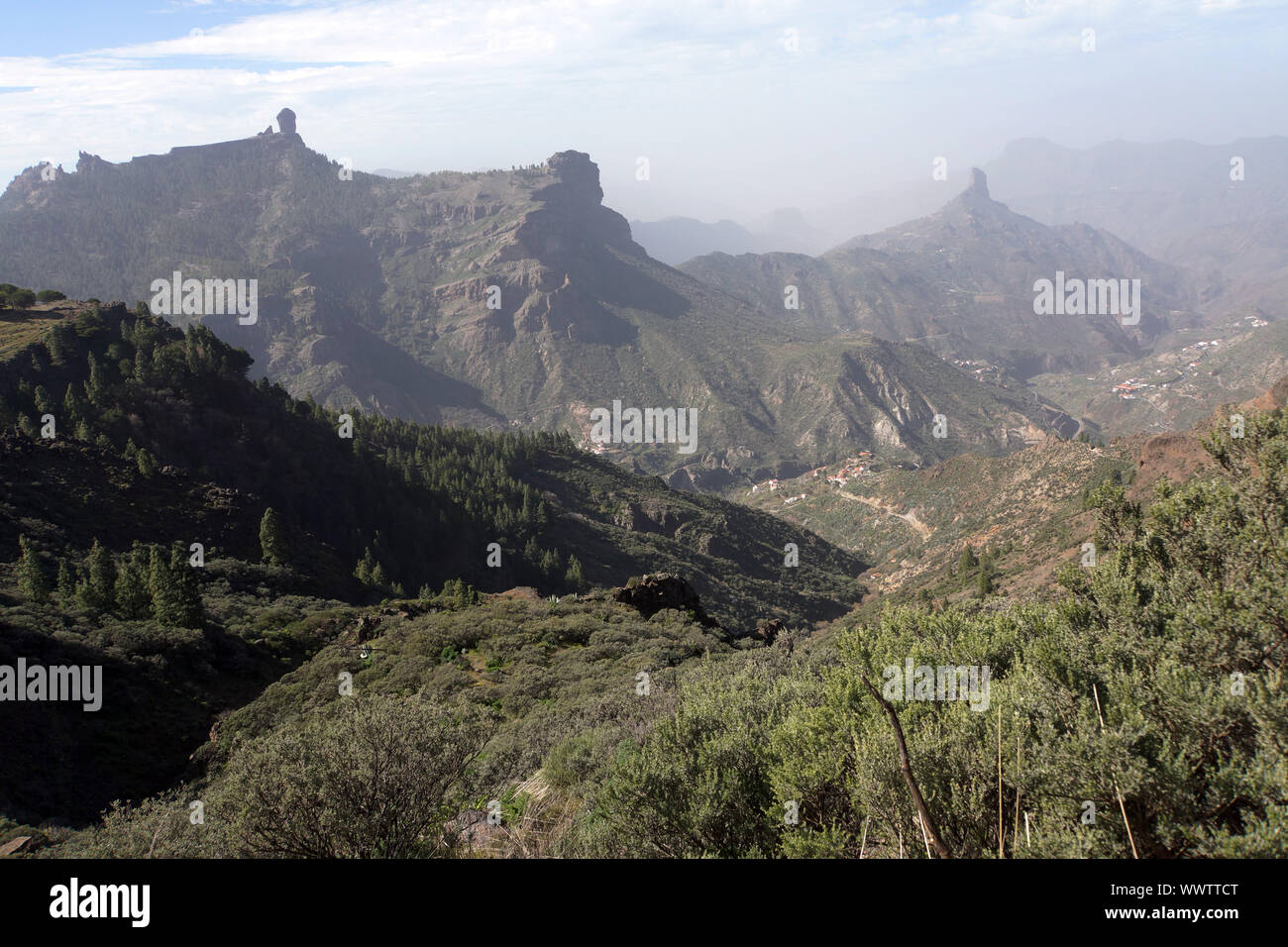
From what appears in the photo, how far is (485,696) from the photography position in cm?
2750

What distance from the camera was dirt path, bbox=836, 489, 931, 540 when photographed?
104438 mm

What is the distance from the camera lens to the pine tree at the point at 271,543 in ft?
168

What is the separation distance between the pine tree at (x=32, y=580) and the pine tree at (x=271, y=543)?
1398cm

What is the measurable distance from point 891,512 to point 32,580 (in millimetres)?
110677

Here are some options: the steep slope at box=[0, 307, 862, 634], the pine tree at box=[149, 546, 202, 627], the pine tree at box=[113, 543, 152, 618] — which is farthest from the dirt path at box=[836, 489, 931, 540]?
the pine tree at box=[113, 543, 152, 618]

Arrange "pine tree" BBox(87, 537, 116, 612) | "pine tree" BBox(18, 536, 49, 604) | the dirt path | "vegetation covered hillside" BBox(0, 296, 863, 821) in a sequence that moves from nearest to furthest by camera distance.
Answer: "vegetation covered hillside" BBox(0, 296, 863, 821) → "pine tree" BBox(18, 536, 49, 604) → "pine tree" BBox(87, 537, 116, 612) → the dirt path

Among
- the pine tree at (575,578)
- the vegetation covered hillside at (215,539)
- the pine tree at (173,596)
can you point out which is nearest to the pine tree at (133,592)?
the vegetation covered hillside at (215,539)

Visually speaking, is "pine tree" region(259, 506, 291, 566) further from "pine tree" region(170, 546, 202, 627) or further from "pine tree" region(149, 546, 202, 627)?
"pine tree" region(170, 546, 202, 627)

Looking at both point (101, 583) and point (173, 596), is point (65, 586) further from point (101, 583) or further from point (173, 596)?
point (173, 596)

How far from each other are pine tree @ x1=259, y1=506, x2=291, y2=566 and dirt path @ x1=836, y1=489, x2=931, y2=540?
274 feet

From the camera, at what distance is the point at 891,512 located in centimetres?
11800
